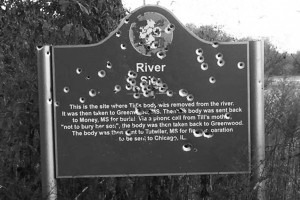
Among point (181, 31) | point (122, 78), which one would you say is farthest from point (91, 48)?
point (181, 31)

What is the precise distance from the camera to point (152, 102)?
347 cm

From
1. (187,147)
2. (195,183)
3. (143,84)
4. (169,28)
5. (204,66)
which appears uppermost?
(169,28)

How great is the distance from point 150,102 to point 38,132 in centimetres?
111

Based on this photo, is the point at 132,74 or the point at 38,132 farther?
the point at 38,132

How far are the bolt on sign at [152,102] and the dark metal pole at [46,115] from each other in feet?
0.16

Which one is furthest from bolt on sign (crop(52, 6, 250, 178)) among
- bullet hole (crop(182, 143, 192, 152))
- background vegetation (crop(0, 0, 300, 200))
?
background vegetation (crop(0, 0, 300, 200))

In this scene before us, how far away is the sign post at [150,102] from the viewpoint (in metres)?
3.46

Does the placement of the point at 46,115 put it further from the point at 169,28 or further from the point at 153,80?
the point at 169,28

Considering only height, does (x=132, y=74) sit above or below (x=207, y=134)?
above

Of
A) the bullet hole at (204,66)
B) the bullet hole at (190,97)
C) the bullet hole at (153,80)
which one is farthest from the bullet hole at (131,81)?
the bullet hole at (204,66)

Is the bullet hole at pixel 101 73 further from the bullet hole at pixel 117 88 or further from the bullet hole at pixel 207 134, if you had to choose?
the bullet hole at pixel 207 134

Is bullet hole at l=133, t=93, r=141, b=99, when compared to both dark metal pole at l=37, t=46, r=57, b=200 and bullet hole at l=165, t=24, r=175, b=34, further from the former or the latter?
dark metal pole at l=37, t=46, r=57, b=200

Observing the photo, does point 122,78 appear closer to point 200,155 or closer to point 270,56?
point 200,155

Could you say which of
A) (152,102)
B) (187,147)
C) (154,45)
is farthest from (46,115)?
(187,147)
